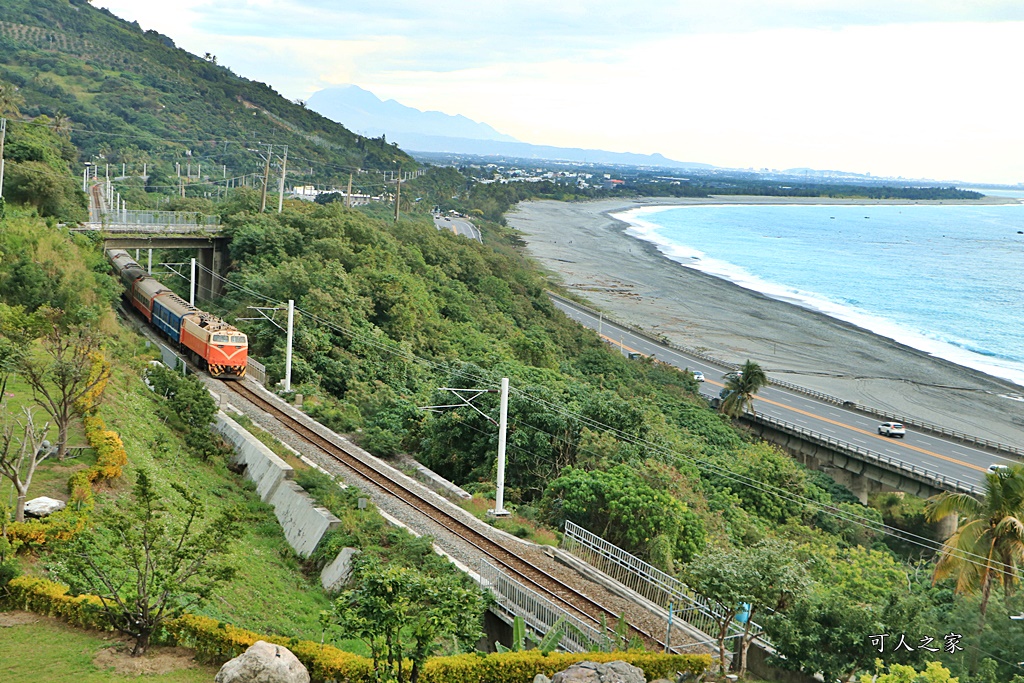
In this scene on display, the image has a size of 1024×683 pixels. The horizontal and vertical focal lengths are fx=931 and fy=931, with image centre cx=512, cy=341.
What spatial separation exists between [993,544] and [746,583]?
26.3ft

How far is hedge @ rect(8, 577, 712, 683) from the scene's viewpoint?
14992mm

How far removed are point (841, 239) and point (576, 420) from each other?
15795 centimetres

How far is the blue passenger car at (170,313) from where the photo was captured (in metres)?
42.3

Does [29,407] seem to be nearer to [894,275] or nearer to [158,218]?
[158,218]

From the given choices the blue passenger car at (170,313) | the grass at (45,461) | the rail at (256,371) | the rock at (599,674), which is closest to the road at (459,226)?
the blue passenger car at (170,313)

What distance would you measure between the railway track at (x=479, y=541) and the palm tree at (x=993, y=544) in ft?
26.0

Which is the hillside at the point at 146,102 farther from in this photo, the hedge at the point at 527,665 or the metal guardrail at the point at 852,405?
the hedge at the point at 527,665

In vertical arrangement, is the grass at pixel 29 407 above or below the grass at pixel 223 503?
above

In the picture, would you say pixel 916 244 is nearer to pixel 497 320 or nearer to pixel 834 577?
pixel 497 320

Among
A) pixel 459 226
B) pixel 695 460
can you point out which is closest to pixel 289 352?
pixel 695 460

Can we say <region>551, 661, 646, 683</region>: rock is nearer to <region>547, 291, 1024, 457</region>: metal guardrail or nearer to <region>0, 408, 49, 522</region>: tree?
<region>0, 408, 49, 522</region>: tree

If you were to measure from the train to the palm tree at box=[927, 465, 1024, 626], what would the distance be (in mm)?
27846

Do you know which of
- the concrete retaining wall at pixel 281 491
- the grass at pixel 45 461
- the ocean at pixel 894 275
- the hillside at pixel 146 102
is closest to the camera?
the grass at pixel 45 461

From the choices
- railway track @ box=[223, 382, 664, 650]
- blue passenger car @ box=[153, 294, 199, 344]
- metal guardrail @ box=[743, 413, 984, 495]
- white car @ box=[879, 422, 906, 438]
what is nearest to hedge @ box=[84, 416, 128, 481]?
railway track @ box=[223, 382, 664, 650]
